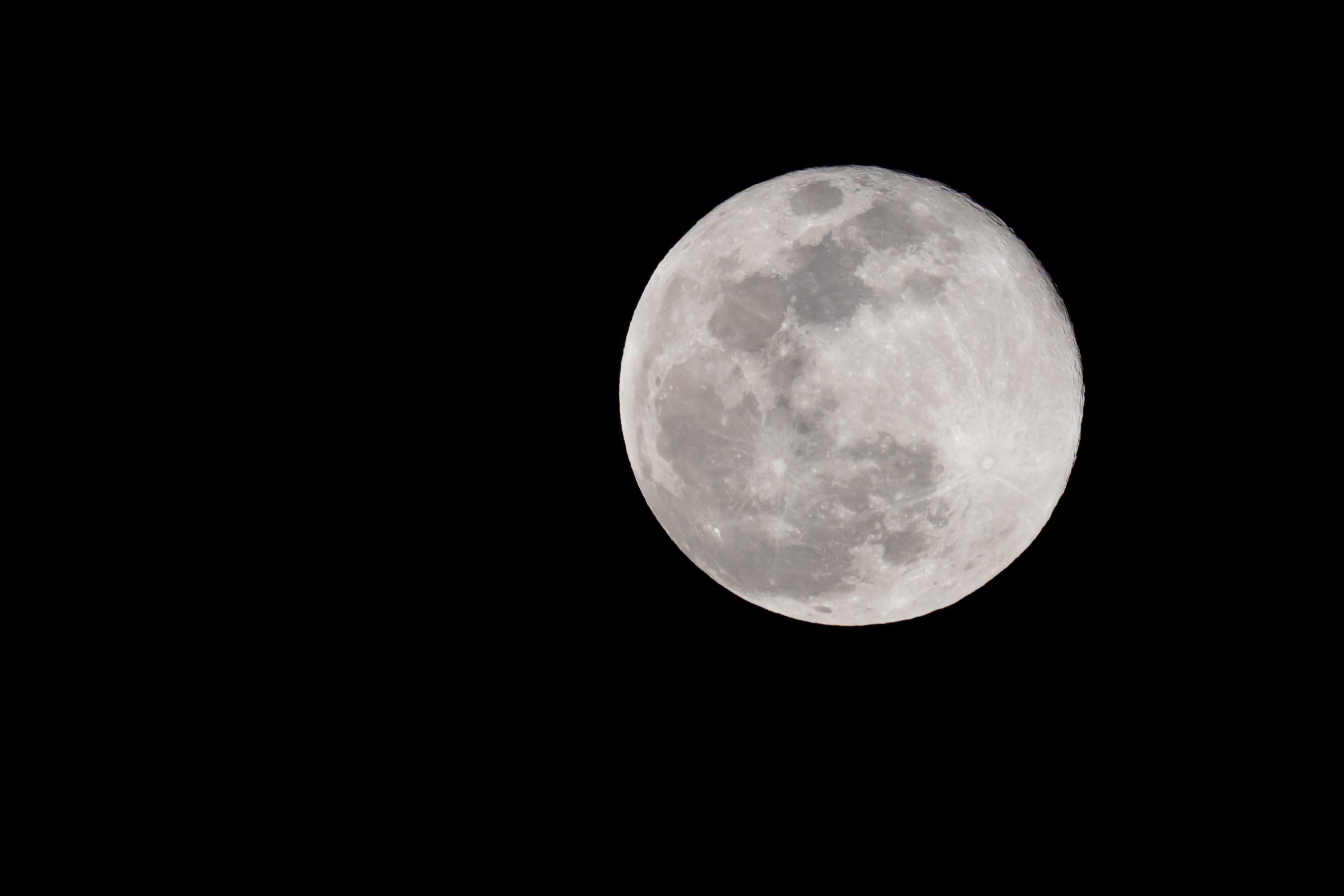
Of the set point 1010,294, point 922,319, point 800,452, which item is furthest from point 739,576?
point 1010,294

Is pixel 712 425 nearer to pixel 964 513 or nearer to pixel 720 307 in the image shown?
pixel 720 307

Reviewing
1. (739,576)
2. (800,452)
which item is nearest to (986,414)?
(800,452)

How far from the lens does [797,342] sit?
355 centimetres

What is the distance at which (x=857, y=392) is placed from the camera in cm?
350

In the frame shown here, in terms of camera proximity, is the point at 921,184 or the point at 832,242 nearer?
the point at 832,242

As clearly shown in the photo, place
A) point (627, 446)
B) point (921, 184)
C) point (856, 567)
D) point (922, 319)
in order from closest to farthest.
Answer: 1. point (922, 319)
2. point (856, 567)
3. point (921, 184)
4. point (627, 446)

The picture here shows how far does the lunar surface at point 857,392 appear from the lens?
3.53m

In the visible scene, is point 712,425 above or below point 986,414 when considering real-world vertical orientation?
below

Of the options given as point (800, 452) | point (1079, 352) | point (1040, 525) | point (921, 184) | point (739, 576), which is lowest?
point (739, 576)

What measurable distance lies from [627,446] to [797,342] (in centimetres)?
126

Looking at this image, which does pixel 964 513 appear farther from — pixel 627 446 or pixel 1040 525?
pixel 627 446

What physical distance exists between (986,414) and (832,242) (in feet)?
3.15

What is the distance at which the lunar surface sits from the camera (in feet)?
11.6

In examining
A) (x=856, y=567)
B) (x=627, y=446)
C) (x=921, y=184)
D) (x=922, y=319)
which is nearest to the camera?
(x=922, y=319)
